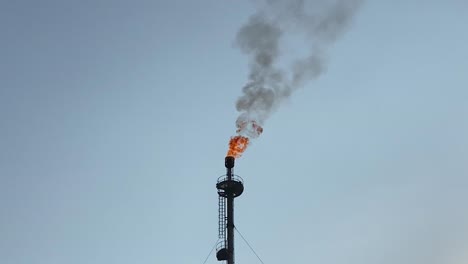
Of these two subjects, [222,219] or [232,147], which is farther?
[232,147]

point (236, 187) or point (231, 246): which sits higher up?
point (236, 187)

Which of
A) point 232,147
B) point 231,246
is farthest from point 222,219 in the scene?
point 232,147

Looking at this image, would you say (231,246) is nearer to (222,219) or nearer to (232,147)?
(222,219)

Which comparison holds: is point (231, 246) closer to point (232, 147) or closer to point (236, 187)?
point (236, 187)

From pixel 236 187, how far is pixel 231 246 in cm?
482

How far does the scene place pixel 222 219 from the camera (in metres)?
48.5

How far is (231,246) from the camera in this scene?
154ft

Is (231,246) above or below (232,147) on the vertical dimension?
below

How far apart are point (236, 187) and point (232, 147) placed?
4487 millimetres

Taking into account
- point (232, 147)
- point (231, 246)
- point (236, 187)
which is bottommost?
point (231, 246)

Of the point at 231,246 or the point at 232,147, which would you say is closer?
the point at 231,246

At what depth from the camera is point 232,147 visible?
52156mm

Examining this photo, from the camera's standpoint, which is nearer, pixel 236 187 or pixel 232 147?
pixel 236 187

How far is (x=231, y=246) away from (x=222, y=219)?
8.27 feet
